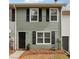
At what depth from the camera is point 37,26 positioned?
612 inches

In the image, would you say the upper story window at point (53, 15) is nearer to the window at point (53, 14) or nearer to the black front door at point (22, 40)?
the window at point (53, 14)

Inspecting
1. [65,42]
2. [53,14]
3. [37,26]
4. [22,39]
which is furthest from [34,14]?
[65,42]

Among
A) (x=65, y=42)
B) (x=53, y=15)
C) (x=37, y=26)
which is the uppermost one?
(x=53, y=15)

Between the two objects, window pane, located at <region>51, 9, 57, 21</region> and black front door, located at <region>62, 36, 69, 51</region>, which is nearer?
window pane, located at <region>51, 9, 57, 21</region>

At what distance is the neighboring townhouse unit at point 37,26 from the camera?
15.4m

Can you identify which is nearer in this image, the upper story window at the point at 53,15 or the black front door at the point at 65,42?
the upper story window at the point at 53,15

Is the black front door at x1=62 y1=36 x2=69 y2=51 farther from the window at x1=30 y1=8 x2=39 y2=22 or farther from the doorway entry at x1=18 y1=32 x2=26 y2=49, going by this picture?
the doorway entry at x1=18 y1=32 x2=26 y2=49

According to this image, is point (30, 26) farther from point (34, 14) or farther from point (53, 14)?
point (53, 14)

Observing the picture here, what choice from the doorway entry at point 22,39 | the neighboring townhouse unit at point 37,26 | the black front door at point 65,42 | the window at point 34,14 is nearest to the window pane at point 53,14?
the neighboring townhouse unit at point 37,26

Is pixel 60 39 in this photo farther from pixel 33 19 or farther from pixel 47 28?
pixel 33 19

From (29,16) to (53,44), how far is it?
308 centimetres

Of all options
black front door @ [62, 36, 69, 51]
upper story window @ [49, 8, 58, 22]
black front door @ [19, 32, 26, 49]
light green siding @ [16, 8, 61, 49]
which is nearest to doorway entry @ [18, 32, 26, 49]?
black front door @ [19, 32, 26, 49]

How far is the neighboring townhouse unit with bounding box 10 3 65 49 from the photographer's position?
1543cm
